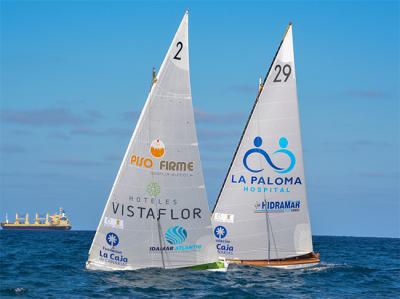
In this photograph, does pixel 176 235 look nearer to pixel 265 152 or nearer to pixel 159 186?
pixel 159 186

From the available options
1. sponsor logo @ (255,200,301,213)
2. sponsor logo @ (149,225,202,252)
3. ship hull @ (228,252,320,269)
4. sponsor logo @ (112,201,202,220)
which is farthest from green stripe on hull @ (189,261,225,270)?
sponsor logo @ (255,200,301,213)

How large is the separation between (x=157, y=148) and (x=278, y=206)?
10.7 meters

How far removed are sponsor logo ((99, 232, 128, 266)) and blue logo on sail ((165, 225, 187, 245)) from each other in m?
2.19

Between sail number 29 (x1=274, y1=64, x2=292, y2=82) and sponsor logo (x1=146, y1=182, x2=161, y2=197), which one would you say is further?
sail number 29 (x1=274, y1=64, x2=292, y2=82)

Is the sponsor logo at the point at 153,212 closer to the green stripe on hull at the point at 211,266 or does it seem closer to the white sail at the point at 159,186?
the white sail at the point at 159,186

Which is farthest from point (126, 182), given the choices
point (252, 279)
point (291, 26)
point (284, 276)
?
point (291, 26)

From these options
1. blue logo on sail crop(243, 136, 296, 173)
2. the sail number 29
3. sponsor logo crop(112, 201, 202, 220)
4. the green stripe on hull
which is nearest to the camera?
sponsor logo crop(112, 201, 202, 220)

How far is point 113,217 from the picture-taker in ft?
116

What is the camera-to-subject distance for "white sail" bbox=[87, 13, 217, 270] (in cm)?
3522

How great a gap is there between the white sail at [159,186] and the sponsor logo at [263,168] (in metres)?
7.35

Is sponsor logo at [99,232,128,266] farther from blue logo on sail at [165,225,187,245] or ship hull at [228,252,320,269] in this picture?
A: ship hull at [228,252,320,269]

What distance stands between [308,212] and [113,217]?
1358cm

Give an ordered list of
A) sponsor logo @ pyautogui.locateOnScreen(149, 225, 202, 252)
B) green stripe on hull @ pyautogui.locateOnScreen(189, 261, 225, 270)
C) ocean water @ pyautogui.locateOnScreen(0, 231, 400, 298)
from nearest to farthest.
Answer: ocean water @ pyautogui.locateOnScreen(0, 231, 400, 298) < sponsor logo @ pyautogui.locateOnScreen(149, 225, 202, 252) < green stripe on hull @ pyautogui.locateOnScreen(189, 261, 225, 270)

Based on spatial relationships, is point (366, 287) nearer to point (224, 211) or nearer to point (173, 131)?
point (224, 211)
